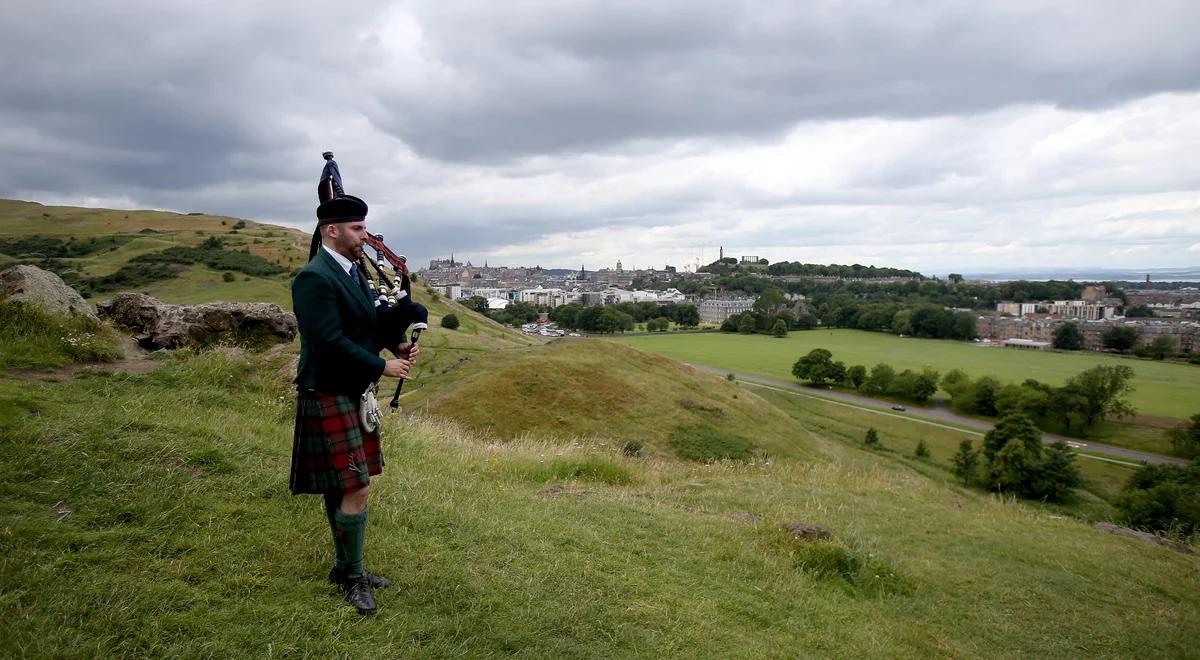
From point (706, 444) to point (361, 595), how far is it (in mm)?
25029

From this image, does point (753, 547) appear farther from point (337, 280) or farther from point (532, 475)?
point (337, 280)

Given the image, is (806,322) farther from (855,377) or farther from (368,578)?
(368,578)

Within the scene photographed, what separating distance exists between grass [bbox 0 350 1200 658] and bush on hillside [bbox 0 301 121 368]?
2.92ft

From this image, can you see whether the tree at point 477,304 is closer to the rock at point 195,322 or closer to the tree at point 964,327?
the tree at point 964,327

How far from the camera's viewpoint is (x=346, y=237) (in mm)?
4434

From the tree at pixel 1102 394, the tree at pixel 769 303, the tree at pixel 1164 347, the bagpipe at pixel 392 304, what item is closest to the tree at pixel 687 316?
the tree at pixel 769 303

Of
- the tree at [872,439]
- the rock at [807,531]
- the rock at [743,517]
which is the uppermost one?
the rock at [807,531]

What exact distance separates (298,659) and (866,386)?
7885 centimetres

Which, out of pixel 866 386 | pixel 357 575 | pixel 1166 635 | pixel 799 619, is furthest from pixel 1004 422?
pixel 357 575

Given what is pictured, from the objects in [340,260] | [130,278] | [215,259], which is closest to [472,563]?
[340,260]

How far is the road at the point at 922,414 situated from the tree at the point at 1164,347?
56.4 meters

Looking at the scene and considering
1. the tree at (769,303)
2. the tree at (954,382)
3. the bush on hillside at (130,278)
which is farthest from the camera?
the tree at (769,303)

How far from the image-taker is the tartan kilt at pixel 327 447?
4.29 meters

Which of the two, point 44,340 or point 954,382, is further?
point 954,382
